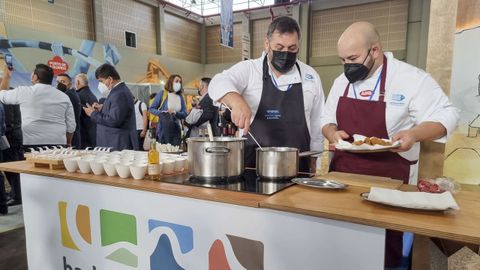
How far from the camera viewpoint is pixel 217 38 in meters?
12.5

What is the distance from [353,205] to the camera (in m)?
1.05

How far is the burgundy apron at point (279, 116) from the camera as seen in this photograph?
6.24 ft

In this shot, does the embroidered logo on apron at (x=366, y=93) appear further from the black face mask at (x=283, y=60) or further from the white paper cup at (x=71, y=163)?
the white paper cup at (x=71, y=163)

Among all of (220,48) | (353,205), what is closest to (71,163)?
(353,205)

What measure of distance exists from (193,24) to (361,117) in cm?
1155

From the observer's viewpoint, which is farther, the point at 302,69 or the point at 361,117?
the point at 302,69

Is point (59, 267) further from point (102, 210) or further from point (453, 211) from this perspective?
point (453, 211)

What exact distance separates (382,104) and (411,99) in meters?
0.14

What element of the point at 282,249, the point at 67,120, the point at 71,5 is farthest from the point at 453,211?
the point at 71,5

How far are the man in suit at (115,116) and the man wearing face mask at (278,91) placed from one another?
1.48 m

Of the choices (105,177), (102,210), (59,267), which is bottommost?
(59,267)

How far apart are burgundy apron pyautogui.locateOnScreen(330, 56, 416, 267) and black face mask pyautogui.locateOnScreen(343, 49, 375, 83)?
0.32 ft

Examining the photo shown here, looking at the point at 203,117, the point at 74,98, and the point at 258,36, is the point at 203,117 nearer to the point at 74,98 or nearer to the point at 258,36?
the point at 74,98

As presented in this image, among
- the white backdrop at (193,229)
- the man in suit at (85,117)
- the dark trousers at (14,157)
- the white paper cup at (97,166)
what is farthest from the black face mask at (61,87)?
the white paper cup at (97,166)
